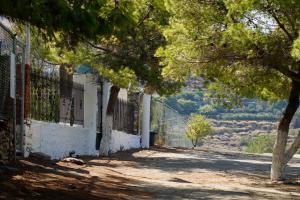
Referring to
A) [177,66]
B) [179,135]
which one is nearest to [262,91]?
[177,66]

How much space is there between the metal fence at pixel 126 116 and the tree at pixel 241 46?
38.1 feet

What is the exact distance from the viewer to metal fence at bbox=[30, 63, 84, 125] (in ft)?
54.3

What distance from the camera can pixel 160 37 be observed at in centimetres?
2030

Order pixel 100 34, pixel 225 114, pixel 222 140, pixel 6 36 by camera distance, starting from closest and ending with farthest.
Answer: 1. pixel 100 34
2. pixel 6 36
3. pixel 222 140
4. pixel 225 114

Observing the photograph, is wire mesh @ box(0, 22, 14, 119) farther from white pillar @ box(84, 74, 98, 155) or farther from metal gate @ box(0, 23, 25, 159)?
white pillar @ box(84, 74, 98, 155)

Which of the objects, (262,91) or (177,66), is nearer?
(177,66)

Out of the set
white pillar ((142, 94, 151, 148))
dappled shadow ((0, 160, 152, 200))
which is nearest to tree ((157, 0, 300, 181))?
dappled shadow ((0, 160, 152, 200))

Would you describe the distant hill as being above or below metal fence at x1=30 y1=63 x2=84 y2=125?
above

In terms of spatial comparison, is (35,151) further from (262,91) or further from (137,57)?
(262,91)

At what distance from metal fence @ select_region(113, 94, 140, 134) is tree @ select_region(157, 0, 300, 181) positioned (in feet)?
38.1

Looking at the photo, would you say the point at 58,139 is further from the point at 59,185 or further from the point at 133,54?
the point at 59,185

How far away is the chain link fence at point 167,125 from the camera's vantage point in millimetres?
37500

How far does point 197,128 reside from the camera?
39562 millimetres

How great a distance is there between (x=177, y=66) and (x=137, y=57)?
5293 mm
